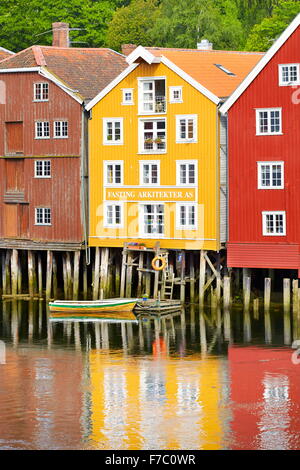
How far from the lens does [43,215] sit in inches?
3027

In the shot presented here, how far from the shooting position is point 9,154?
77750 millimetres

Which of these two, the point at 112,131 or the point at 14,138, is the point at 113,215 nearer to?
the point at 112,131

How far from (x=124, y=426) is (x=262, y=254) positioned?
22.5 m

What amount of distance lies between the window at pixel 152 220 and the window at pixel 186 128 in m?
3.55

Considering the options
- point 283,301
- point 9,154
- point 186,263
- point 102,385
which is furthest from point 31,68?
point 102,385

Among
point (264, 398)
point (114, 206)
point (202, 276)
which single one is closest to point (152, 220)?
point (114, 206)

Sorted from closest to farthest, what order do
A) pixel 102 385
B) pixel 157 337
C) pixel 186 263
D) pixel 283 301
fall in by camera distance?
pixel 102 385 < pixel 157 337 < pixel 283 301 < pixel 186 263

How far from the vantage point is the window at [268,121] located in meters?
68.9

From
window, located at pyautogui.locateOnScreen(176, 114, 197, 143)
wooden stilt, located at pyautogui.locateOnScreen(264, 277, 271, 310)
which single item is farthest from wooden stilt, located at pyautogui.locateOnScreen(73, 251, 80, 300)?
wooden stilt, located at pyautogui.locateOnScreen(264, 277, 271, 310)

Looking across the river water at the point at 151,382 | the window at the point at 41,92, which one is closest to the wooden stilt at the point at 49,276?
the river water at the point at 151,382

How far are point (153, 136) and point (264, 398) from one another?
23500 mm

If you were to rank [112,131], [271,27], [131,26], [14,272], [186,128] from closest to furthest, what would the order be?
[186,128] → [112,131] → [14,272] → [271,27] → [131,26]
